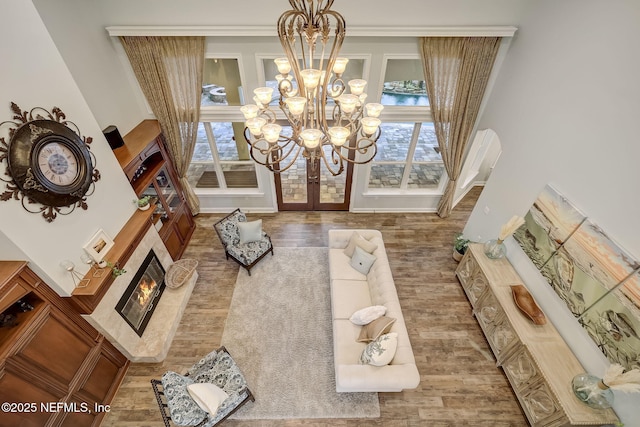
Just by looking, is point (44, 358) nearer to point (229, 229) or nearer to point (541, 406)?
point (229, 229)

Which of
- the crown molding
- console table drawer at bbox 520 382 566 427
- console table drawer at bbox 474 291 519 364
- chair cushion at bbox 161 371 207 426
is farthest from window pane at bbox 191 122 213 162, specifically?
console table drawer at bbox 520 382 566 427

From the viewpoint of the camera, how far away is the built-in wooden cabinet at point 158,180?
13.3ft

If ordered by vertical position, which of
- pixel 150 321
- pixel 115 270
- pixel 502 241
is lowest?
pixel 150 321

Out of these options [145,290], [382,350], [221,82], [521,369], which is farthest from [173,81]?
[521,369]

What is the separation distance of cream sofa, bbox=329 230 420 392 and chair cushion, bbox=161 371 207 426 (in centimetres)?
153

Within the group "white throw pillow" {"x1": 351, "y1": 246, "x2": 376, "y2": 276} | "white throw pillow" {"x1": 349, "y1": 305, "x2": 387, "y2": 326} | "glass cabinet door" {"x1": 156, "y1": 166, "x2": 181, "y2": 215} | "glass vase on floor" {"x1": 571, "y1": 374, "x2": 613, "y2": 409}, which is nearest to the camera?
"glass vase on floor" {"x1": 571, "y1": 374, "x2": 613, "y2": 409}

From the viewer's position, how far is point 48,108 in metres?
2.71

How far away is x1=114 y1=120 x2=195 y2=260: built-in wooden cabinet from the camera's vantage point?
13.3 feet

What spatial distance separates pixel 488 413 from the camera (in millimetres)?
3412

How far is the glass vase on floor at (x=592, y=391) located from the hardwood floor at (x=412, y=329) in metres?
0.95

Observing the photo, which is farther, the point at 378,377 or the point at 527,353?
the point at 527,353

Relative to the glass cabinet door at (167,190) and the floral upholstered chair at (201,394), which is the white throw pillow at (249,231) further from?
the floral upholstered chair at (201,394)

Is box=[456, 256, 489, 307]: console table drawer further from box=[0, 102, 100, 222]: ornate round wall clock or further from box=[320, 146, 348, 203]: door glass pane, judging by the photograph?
box=[0, 102, 100, 222]: ornate round wall clock

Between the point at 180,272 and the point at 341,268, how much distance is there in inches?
105
